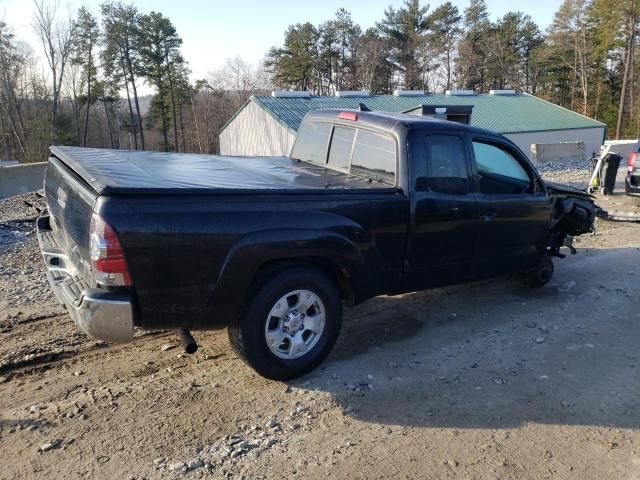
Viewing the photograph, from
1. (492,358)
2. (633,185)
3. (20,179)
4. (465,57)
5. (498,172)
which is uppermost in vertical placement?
(465,57)

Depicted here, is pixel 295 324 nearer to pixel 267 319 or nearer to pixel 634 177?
pixel 267 319

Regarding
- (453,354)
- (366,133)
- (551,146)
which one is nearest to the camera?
(453,354)

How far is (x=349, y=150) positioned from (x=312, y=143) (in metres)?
0.75

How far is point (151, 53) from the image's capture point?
161 feet

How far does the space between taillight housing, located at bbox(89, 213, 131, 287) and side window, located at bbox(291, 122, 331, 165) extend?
279cm

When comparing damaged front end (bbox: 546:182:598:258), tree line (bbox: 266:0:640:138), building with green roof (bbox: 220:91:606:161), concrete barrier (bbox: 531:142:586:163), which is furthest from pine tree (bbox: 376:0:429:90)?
damaged front end (bbox: 546:182:598:258)

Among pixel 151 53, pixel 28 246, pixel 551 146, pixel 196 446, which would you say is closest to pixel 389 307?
pixel 196 446

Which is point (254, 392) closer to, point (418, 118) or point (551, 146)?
point (418, 118)

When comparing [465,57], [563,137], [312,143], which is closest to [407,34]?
[465,57]

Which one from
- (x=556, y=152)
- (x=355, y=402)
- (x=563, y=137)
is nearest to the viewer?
(x=355, y=402)

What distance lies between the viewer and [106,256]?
309cm

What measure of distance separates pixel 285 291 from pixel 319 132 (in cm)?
240

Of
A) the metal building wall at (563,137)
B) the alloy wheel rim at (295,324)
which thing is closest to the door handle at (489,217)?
the alloy wheel rim at (295,324)

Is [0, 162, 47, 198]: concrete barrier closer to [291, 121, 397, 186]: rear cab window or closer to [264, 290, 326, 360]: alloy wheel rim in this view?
[291, 121, 397, 186]: rear cab window
